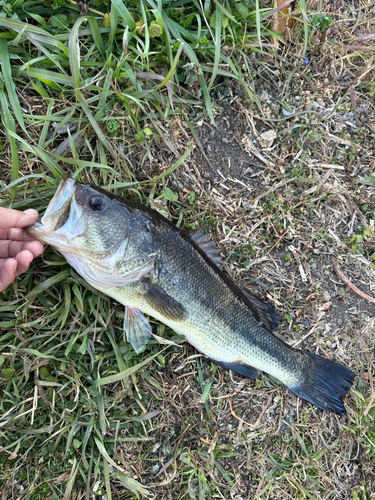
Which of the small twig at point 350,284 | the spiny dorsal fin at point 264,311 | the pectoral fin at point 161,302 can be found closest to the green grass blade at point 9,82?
the pectoral fin at point 161,302

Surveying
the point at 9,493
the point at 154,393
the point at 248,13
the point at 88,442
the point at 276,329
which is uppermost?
the point at 248,13

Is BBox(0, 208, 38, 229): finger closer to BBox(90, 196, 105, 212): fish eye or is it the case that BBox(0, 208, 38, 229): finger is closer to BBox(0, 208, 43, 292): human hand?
BBox(0, 208, 43, 292): human hand

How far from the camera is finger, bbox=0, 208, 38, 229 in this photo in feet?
8.16

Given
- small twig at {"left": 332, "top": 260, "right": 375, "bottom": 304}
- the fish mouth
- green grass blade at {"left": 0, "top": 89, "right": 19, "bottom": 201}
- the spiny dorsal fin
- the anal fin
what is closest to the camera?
the fish mouth

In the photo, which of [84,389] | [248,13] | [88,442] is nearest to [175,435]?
[88,442]

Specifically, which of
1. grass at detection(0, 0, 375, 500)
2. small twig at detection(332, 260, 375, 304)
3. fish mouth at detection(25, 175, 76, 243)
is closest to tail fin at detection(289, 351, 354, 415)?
grass at detection(0, 0, 375, 500)

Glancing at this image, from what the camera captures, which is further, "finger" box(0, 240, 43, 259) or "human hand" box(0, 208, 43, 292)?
"finger" box(0, 240, 43, 259)

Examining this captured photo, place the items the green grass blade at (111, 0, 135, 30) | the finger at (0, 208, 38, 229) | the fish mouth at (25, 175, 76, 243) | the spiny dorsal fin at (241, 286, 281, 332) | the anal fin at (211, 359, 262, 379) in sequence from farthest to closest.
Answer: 1. the spiny dorsal fin at (241, 286, 281, 332)
2. the anal fin at (211, 359, 262, 379)
3. the green grass blade at (111, 0, 135, 30)
4. the finger at (0, 208, 38, 229)
5. the fish mouth at (25, 175, 76, 243)

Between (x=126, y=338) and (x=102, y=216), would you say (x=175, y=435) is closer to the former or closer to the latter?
(x=126, y=338)

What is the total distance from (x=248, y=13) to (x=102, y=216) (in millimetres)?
2375

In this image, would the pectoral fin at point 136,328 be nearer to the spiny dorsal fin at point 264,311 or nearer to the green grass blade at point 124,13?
the spiny dorsal fin at point 264,311

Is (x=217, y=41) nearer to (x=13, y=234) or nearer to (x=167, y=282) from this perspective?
(x=167, y=282)

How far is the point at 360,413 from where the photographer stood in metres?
3.45

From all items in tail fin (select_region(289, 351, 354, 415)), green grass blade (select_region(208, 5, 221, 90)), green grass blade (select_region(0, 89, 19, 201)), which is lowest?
tail fin (select_region(289, 351, 354, 415))
